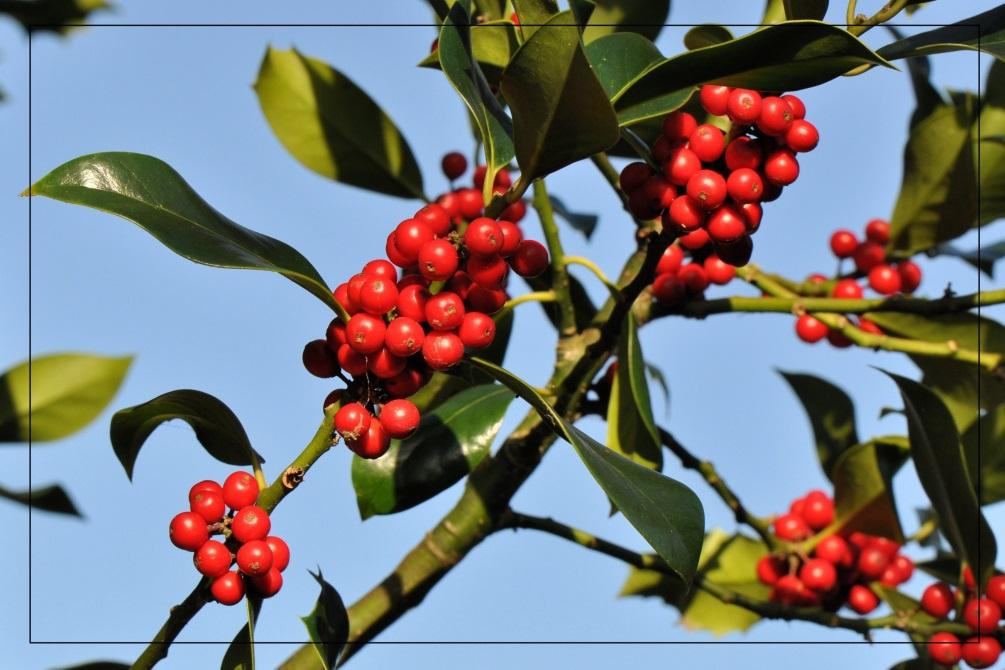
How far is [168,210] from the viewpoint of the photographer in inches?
38.8

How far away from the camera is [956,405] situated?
1.93 meters

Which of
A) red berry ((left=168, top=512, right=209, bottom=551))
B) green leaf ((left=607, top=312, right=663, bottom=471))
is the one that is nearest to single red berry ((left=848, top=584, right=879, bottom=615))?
green leaf ((left=607, top=312, right=663, bottom=471))

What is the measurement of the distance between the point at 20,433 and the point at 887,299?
1398 mm

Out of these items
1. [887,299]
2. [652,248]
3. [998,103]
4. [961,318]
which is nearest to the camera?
[652,248]

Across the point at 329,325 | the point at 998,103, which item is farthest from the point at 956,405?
the point at 329,325

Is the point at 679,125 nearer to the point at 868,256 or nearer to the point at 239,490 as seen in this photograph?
the point at 239,490

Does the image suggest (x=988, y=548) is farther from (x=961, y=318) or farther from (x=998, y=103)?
(x=998, y=103)

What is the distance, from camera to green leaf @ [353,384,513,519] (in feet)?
4.57

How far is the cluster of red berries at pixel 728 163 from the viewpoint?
108 centimetres

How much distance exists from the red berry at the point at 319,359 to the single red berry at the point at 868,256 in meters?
1.36

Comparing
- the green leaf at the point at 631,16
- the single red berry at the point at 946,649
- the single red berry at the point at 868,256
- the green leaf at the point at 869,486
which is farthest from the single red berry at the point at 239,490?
the single red berry at the point at 868,256

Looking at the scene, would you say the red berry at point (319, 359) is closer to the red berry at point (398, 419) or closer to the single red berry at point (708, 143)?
the red berry at point (398, 419)

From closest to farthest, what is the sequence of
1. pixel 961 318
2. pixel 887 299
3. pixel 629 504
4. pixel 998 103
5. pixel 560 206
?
pixel 629 504 → pixel 887 299 → pixel 961 318 → pixel 998 103 → pixel 560 206

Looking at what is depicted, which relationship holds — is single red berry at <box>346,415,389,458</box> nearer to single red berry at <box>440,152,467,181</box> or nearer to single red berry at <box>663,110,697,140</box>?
single red berry at <box>663,110,697,140</box>
